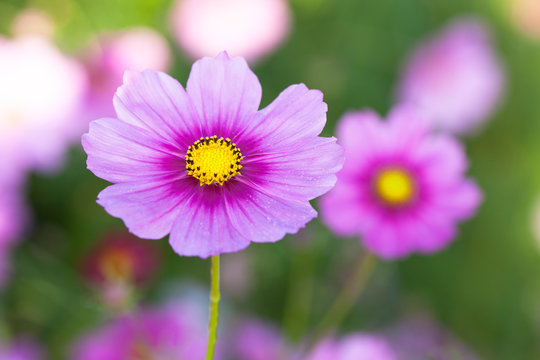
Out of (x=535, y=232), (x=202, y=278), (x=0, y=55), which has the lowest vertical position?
(x=202, y=278)

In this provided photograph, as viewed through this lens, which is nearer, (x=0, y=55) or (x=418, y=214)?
(x=418, y=214)

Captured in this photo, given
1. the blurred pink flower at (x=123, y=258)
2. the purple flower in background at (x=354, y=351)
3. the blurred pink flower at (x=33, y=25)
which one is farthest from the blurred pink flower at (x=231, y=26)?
the purple flower in background at (x=354, y=351)

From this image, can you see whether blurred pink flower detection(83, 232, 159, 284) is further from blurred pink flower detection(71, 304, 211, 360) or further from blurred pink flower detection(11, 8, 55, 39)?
blurred pink flower detection(11, 8, 55, 39)

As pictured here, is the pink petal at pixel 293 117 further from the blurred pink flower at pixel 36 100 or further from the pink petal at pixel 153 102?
the blurred pink flower at pixel 36 100

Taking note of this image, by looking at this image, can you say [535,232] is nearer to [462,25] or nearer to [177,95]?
[462,25]

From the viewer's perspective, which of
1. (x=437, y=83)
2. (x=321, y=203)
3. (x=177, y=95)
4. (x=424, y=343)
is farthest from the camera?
(x=437, y=83)

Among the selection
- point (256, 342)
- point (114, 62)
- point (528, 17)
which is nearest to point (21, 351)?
point (256, 342)

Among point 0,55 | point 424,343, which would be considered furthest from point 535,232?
point 0,55
